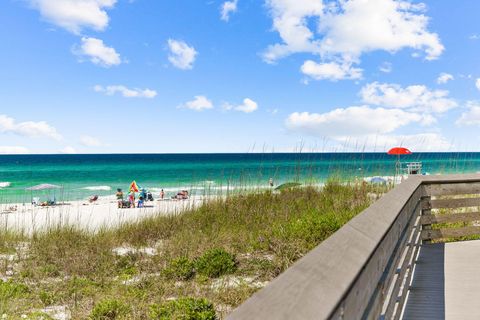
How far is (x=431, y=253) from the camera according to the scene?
5.76 meters

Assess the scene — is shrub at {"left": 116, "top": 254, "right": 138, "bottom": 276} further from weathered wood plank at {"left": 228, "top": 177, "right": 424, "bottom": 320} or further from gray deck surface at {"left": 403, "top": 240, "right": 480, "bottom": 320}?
weathered wood plank at {"left": 228, "top": 177, "right": 424, "bottom": 320}

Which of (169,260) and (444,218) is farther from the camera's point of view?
(444,218)

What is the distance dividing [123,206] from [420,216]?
638 inches

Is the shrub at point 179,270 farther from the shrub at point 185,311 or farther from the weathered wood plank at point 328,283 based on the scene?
the weathered wood plank at point 328,283

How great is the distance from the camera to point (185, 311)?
3.72 m

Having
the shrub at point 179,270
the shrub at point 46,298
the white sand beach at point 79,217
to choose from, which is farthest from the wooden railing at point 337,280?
the white sand beach at point 79,217

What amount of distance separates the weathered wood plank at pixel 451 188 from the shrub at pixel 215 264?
10.1 feet

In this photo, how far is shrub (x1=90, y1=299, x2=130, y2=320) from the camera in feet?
12.5

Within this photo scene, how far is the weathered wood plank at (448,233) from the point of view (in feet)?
20.8

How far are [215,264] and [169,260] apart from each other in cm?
84

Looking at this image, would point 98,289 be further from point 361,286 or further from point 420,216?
point 420,216

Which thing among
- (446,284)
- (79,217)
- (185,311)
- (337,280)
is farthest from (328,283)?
(79,217)

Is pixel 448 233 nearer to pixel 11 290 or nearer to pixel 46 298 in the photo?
pixel 46 298

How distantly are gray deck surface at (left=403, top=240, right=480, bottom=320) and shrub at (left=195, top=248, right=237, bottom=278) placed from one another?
2.19 m
